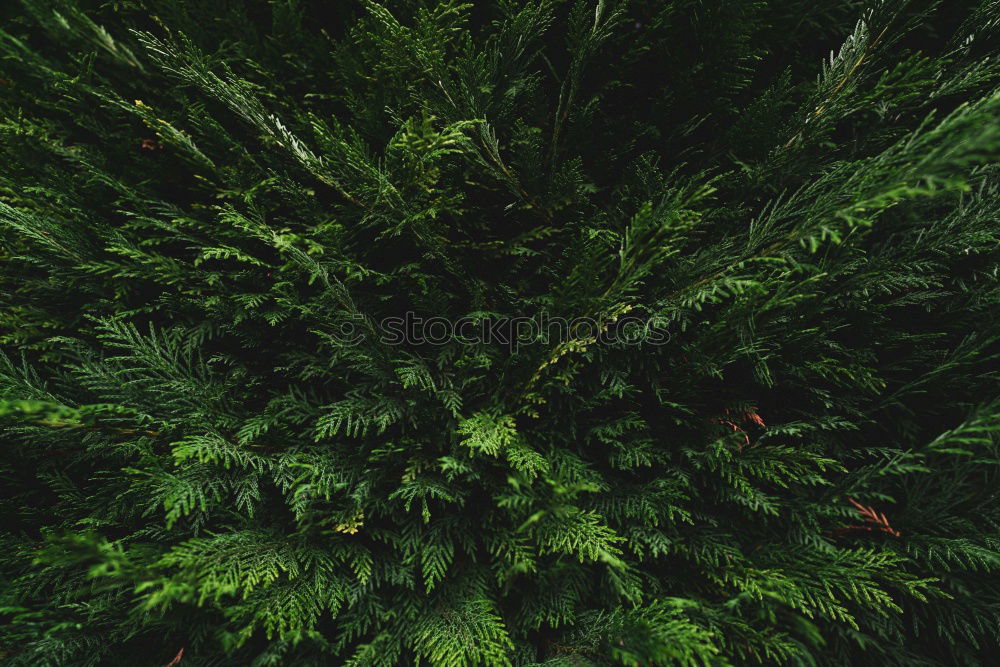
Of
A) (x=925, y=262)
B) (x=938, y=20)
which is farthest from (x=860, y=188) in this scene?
(x=938, y=20)

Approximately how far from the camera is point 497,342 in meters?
1.99

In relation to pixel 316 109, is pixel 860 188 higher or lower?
lower

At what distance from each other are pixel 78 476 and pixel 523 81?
289 cm

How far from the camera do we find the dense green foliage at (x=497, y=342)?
1.63 meters

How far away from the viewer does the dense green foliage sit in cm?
163

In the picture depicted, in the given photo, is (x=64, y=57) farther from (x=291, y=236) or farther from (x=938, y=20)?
(x=938, y=20)

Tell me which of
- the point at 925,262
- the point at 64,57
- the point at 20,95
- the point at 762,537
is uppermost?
the point at 64,57

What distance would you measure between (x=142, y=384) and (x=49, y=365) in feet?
2.62

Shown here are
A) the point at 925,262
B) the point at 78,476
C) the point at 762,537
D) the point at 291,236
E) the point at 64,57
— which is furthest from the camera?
the point at 64,57

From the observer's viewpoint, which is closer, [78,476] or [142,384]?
[142,384]

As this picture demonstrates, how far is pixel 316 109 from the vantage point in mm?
2166

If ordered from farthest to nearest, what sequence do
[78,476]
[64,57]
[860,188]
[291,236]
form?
1. [64,57]
2. [78,476]
3. [291,236]
4. [860,188]
